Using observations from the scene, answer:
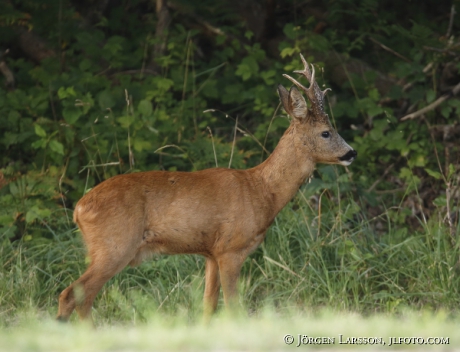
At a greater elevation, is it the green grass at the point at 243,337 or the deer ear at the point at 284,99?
the deer ear at the point at 284,99

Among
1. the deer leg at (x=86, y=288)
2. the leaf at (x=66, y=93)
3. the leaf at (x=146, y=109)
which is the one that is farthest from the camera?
the leaf at (x=146, y=109)

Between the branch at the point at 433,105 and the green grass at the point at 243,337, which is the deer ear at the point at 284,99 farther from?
the branch at the point at 433,105

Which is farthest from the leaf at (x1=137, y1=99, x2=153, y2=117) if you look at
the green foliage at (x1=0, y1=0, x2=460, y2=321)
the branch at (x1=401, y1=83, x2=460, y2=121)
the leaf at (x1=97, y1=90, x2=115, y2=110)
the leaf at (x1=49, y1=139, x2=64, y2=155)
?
the branch at (x1=401, y1=83, x2=460, y2=121)

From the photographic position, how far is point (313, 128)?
741cm

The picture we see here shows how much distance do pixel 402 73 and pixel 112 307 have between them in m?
4.52

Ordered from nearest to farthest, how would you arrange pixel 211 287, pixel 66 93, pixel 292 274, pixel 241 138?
pixel 211 287 → pixel 292 274 → pixel 66 93 → pixel 241 138

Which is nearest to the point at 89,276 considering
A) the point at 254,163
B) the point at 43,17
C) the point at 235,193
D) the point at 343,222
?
the point at 235,193

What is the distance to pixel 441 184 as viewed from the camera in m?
10.3

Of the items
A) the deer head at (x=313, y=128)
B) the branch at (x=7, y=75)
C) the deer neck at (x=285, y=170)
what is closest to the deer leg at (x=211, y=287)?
the deer neck at (x=285, y=170)

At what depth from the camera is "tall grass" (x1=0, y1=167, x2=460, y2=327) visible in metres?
7.52

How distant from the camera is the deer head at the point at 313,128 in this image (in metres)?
7.38

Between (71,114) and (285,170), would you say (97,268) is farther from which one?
(71,114)

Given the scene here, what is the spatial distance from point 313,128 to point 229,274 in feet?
4.71

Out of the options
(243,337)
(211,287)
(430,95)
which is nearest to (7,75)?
(211,287)
